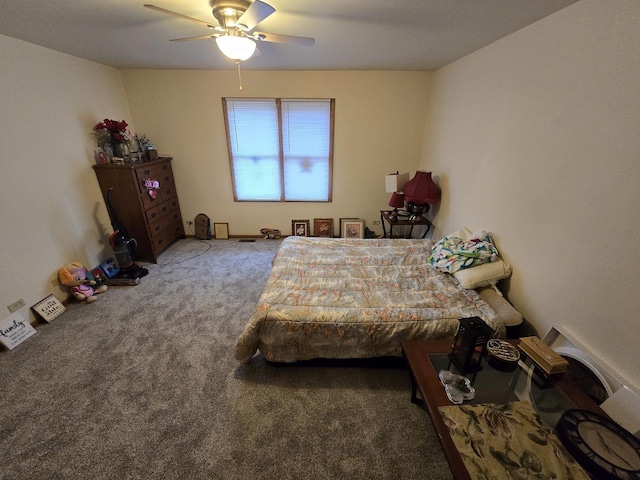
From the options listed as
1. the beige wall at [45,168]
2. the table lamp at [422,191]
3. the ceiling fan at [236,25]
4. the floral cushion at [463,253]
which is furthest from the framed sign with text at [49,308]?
Answer: the table lamp at [422,191]

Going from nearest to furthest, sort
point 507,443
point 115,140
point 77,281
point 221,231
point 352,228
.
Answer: point 507,443 < point 77,281 < point 115,140 < point 352,228 < point 221,231

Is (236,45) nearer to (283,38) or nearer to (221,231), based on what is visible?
(283,38)

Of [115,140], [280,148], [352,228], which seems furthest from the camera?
[352,228]

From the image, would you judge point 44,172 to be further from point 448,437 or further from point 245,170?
point 448,437

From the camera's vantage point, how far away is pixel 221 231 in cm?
414

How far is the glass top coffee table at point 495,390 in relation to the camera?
113 centimetres

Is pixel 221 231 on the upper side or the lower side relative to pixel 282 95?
lower

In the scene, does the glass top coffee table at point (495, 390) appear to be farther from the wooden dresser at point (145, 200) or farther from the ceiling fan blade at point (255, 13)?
the wooden dresser at point (145, 200)

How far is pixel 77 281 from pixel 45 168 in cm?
112

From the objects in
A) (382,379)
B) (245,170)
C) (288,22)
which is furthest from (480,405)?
(245,170)

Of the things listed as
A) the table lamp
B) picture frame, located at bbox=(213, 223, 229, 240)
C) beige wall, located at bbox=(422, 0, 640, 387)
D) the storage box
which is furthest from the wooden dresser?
the storage box

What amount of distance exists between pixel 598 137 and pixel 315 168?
3023mm

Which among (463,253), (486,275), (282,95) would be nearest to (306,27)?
(282,95)

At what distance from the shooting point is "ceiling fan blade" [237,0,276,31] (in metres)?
1.27
